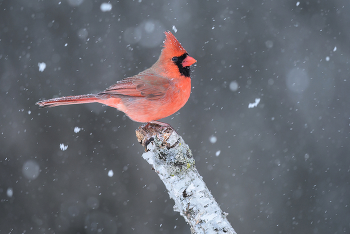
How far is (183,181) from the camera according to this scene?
108cm

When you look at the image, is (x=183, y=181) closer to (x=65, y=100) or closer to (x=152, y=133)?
(x=152, y=133)

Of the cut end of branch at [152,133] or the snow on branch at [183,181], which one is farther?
the cut end of branch at [152,133]

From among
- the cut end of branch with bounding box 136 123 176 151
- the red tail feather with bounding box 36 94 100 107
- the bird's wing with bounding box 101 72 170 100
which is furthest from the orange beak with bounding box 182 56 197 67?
the red tail feather with bounding box 36 94 100 107

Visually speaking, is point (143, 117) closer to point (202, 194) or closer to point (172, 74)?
point (172, 74)

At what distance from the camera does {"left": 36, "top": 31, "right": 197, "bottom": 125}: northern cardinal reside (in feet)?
4.12

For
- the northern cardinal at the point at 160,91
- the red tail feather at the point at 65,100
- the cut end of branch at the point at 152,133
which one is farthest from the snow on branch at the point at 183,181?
the red tail feather at the point at 65,100

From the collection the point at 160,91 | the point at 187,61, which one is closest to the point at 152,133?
the point at 160,91

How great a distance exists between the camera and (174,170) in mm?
1093

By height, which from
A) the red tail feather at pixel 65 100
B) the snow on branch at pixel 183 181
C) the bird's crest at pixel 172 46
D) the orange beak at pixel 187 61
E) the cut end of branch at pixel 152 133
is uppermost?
the bird's crest at pixel 172 46

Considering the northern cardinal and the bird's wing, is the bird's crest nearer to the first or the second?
the northern cardinal

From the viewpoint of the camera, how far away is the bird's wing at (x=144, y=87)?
127 centimetres

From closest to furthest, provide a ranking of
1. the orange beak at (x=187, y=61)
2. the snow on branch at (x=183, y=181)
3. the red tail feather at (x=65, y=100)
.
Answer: the snow on branch at (x=183, y=181)
the red tail feather at (x=65, y=100)
the orange beak at (x=187, y=61)

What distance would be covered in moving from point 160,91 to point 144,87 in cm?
10

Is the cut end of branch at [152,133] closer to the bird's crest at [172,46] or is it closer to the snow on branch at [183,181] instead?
the snow on branch at [183,181]
